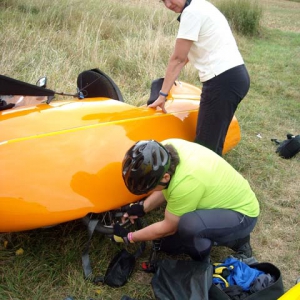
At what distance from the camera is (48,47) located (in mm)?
6359

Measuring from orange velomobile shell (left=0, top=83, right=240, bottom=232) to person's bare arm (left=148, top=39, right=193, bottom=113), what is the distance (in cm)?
12

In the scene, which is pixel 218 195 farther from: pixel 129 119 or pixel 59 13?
pixel 59 13

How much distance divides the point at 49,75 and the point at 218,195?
12.7 ft

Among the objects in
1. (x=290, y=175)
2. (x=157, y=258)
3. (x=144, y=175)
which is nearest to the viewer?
(x=144, y=175)

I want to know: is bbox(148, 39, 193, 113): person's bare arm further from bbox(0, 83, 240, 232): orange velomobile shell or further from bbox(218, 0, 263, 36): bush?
bbox(218, 0, 263, 36): bush

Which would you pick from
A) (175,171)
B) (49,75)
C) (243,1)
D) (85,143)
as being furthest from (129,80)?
(243,1)

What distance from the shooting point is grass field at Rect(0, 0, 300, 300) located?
257cm

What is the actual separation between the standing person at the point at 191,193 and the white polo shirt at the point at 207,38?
842mm

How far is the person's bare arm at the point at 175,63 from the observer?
2.86 metres

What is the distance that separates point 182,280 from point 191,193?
57cm

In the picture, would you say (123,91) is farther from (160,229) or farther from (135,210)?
(160,229)

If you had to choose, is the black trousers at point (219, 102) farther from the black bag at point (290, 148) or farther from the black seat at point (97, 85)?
the black bag at point (290, 148)

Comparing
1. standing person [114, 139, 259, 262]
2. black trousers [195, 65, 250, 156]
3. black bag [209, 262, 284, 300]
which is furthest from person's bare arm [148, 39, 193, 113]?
black bag [209, 262, 284, 300]

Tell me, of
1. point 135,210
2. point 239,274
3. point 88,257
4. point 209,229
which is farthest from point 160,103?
point 239,274
